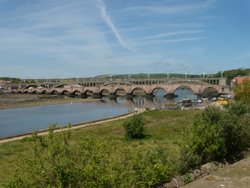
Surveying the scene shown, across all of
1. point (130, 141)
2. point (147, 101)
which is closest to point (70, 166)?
point (130, 141)

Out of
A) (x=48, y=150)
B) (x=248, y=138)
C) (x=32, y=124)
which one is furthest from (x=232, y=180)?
(x=32, y=124)

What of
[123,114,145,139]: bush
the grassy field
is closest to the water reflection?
the grassy field

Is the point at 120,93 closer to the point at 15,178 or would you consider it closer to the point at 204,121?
the point at 204,121

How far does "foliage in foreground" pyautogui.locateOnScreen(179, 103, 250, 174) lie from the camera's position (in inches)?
717

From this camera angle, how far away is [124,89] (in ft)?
472

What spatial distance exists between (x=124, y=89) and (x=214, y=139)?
409 ft

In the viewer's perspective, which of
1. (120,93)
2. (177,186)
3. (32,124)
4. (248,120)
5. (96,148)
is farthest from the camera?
(120,93)

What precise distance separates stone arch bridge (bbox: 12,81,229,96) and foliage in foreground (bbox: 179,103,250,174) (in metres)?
96.8

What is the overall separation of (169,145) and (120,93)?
129 metres

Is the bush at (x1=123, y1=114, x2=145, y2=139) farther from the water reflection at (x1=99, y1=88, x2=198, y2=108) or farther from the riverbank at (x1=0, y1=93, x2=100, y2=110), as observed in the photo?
the riverbank at (x1=0, y1=93, x2=100, y2=110)

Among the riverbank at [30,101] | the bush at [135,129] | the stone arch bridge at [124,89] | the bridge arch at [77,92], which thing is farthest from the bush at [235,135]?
the bridge arch at [77,92]

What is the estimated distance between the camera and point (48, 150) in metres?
10.4

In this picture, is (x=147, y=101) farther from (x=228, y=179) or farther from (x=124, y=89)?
(x=228, y=179)

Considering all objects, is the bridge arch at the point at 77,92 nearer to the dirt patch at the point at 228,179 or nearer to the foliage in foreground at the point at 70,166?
the dirt patch at the point at 228,179
